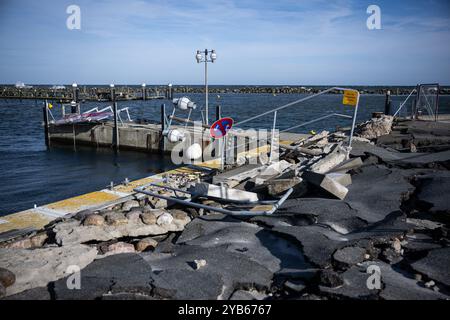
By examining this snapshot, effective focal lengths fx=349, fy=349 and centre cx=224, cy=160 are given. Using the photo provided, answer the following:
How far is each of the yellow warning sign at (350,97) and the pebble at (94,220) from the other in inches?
234

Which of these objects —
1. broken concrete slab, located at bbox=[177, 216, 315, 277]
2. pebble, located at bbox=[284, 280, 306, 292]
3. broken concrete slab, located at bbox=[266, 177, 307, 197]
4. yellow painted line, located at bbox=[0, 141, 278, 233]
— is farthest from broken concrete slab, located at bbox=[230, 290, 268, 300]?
yellow painted line, located at bbox=[0, 141, 278, 233]

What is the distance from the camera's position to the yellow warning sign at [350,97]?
27.0ft

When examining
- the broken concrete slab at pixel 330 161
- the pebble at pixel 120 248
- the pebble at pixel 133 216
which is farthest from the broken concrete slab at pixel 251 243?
the broken concrete slab at pixel 330 161

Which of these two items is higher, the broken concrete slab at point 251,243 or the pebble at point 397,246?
the pebble at point 397,246

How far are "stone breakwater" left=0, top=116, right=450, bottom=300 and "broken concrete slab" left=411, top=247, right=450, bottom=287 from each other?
1cm

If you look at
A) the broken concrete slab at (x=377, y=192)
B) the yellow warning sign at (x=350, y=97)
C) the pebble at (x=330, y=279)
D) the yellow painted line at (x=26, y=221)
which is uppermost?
the yellow warning sign at (x=350, y=97)

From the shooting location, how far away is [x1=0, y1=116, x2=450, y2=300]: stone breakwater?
3.93 meters

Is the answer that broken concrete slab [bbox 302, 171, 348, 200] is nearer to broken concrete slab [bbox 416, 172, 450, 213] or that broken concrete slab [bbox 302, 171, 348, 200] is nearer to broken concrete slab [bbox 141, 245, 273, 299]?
broken concrete slab [bbox 416, 172, 450, 213]

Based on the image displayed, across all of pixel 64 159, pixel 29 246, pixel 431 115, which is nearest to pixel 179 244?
pixel 29 246

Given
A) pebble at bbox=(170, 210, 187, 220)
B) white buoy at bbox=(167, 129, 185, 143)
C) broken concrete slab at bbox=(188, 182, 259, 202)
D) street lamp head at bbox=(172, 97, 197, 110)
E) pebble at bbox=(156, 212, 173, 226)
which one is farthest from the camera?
white buoy at bbox=(167, 129, 185, 143)

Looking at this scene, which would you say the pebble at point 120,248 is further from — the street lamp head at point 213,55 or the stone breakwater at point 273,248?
the street lamp head at point 213,55

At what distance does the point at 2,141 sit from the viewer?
28594mm

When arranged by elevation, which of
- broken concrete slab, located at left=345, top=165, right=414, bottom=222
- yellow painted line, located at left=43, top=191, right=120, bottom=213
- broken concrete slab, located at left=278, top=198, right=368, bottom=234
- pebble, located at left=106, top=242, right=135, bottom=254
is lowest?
yellow painted line, located at left=43, top=191, right=120, bottom=213
